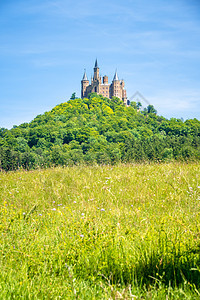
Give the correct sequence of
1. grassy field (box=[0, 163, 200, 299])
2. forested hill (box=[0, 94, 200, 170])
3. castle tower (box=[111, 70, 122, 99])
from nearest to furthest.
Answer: grassy field (box=[0, 163, 200, 299]) < forested hill (box=[0, 94, 200, 170]) < castle tower (box=[111, 70, 122, 99])

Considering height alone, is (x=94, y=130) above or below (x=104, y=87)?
below

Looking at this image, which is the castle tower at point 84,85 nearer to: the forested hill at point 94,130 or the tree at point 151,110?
the forested hill at point 94,130

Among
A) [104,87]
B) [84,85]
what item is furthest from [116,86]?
[84,85]

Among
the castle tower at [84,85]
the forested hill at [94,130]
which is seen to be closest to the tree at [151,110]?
the forested hill at [94,130]

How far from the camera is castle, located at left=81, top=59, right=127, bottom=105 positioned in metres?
148

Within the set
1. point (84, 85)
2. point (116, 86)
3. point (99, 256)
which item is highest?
point (84, 85)

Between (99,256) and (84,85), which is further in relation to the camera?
(84,85)

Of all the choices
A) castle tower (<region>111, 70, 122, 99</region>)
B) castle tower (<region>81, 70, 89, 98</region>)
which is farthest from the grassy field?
castle tower (<region>81, 70, 89, 98</region>)

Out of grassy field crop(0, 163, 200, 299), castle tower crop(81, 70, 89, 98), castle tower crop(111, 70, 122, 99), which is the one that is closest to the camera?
grassy field crop(0, 163, 200, 299)

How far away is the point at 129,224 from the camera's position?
136 inches

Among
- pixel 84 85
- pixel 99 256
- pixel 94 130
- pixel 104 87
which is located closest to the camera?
pixel 99 256

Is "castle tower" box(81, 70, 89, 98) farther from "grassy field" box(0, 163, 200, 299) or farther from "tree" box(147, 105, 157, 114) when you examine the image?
"grassy field" box(0, 163, 200, 299)

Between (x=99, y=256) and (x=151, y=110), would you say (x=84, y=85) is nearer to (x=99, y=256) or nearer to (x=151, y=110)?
(x=151, y=110)

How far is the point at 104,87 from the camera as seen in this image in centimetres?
15000
